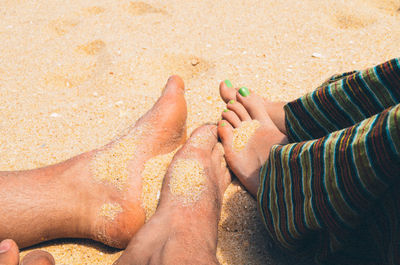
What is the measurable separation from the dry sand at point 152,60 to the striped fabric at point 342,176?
0.29 meters

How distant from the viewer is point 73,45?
2307mm

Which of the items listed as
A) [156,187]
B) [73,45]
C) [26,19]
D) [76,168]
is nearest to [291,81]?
[156,187]

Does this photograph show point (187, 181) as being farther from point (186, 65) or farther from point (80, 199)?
point (186, 65)

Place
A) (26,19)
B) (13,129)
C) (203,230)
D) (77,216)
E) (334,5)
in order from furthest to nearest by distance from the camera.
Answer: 1. (26,19)
2. (334,5)
3. (13,129)
4. (77,216)
5. (203,230)

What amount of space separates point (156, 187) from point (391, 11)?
84.4 inches

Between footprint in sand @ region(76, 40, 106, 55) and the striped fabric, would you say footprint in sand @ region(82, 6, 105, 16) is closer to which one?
footprint in sand @ region(76, 40, 106, 55)

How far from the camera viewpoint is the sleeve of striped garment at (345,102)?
3.15 feet

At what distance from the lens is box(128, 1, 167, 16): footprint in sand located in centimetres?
265

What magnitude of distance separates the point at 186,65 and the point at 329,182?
1.44 meters

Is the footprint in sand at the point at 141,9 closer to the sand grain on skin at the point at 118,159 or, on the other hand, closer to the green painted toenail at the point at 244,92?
the green painted toenail at the point at 244,92

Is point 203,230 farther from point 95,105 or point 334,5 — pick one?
point 334,5

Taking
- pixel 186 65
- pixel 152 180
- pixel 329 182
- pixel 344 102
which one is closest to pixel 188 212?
pixel 152 180

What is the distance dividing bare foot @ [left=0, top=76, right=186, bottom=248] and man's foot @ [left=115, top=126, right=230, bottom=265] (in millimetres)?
150

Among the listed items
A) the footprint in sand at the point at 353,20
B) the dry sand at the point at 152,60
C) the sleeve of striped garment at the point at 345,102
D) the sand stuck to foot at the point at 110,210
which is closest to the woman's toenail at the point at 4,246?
the dry sand at the point at 152,60
